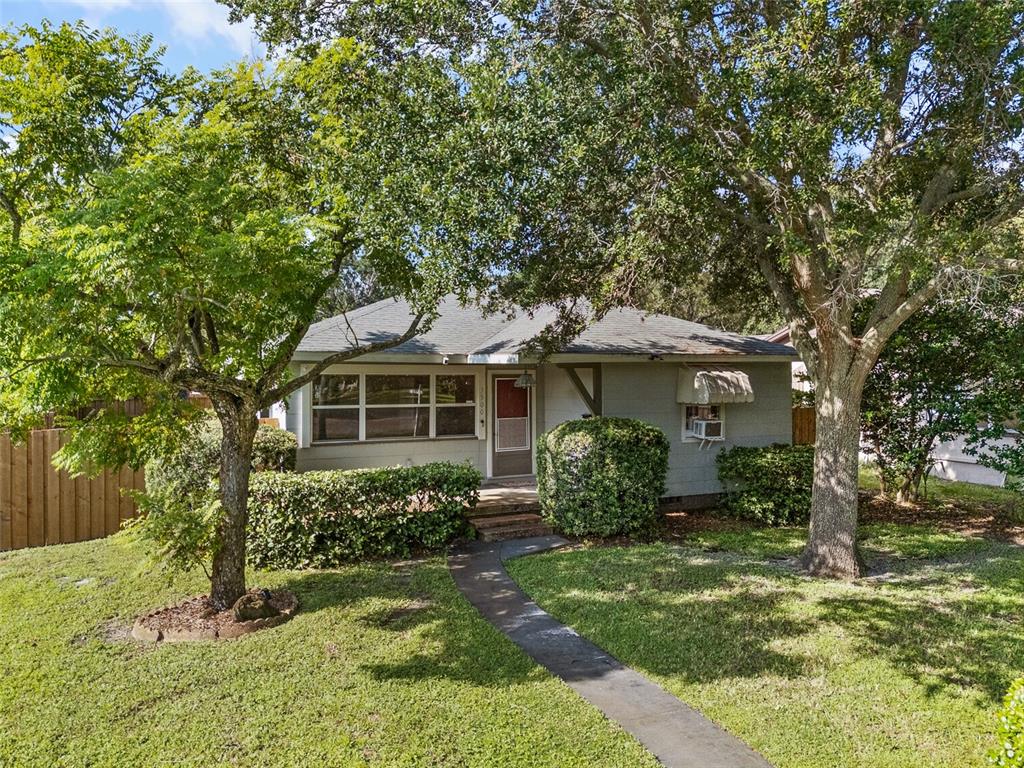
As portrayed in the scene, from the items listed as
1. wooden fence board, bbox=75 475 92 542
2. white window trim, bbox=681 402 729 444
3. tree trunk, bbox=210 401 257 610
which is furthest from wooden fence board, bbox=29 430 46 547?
white window trim, bbox=681 402 729 444

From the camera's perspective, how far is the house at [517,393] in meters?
11.0

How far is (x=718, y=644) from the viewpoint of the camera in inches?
221

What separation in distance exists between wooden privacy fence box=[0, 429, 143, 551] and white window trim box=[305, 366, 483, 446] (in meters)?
3.08

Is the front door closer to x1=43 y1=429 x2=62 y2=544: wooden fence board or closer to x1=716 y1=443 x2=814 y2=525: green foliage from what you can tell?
x1=716 y1=443 x2=814 y2=525: green foliage

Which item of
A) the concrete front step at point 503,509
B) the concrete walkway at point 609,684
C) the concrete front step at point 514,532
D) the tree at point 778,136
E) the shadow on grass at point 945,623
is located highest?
the tree at point 778,136

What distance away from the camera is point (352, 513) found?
8.28 metres

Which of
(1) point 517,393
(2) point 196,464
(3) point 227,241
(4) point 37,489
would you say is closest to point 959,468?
(1) point 517,393

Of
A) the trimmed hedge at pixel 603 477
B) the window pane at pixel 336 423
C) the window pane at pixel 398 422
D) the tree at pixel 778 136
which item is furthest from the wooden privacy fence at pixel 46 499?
the tree at pixel 778 136

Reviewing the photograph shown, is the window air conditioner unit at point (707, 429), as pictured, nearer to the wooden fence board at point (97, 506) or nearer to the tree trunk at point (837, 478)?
the tree trunk at point (837, 478)

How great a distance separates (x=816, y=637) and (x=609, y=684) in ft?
6.89

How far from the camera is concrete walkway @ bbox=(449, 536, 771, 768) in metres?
4.02

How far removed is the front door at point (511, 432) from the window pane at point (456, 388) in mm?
477

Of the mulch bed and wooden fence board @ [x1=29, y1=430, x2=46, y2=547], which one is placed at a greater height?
wooden fence board @ [x1=29, y1=430, x2=46, y2=547]

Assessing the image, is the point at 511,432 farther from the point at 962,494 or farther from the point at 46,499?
the point at 962,494
